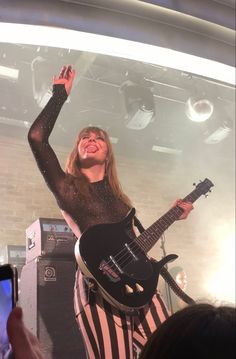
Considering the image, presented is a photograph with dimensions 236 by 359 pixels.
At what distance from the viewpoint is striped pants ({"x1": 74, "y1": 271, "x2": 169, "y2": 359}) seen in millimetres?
994

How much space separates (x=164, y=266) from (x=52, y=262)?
0.31m

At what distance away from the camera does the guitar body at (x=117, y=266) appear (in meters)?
1.00

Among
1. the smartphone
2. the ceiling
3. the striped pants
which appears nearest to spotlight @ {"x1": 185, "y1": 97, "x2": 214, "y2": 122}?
the ceiling

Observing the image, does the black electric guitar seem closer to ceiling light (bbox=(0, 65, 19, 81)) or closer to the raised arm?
the raised arm

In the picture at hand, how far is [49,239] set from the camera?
1.19 meters

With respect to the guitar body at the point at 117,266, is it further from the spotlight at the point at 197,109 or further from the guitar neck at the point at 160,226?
the spotlight at the point at 197,109

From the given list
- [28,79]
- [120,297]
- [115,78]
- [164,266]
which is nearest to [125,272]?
[120,297]

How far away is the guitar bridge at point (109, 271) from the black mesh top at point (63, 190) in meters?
0.13

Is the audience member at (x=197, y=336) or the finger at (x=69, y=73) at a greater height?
the finger at (x=69, y=73)

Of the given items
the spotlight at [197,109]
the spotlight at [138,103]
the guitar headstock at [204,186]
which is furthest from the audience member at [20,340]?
the spotlight at [197,109]

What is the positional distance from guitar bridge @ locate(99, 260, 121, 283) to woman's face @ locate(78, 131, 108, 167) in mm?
338

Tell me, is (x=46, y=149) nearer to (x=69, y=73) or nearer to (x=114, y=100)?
(x=69, y=73)

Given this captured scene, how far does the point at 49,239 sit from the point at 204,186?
0.54 metres

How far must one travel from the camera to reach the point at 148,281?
106 cm
